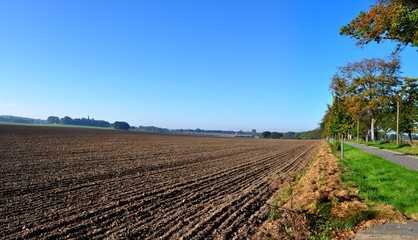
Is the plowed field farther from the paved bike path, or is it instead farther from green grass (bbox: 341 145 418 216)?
the paved bike path

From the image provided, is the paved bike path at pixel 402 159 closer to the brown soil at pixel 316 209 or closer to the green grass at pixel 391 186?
the green grass at pixel 391 186

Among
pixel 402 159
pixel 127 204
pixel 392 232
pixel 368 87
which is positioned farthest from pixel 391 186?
pixel 368 87

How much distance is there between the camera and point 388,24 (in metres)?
8.53

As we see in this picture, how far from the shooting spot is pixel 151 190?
39.2 feet

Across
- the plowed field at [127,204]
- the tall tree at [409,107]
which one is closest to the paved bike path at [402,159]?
the plowed field at [127,204]

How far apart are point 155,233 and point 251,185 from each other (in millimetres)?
7354

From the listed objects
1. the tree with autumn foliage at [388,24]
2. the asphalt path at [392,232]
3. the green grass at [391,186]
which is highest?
the tree with autumn foliage at [388,24]

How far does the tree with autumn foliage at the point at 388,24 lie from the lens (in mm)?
7887

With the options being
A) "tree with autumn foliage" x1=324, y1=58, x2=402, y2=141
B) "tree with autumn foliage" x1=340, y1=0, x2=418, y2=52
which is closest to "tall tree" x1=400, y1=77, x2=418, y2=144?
"tree with autumn foliage" x1=324, y1=58, x2=402, y2=141

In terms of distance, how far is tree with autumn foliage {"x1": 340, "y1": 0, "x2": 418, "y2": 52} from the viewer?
25.9ft

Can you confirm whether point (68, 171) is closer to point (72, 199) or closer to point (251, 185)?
point (72, 199)

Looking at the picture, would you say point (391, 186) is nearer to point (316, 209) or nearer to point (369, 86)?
point (316, 209)

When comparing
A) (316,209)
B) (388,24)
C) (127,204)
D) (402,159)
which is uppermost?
(388,24)

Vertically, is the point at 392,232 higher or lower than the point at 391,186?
lower
